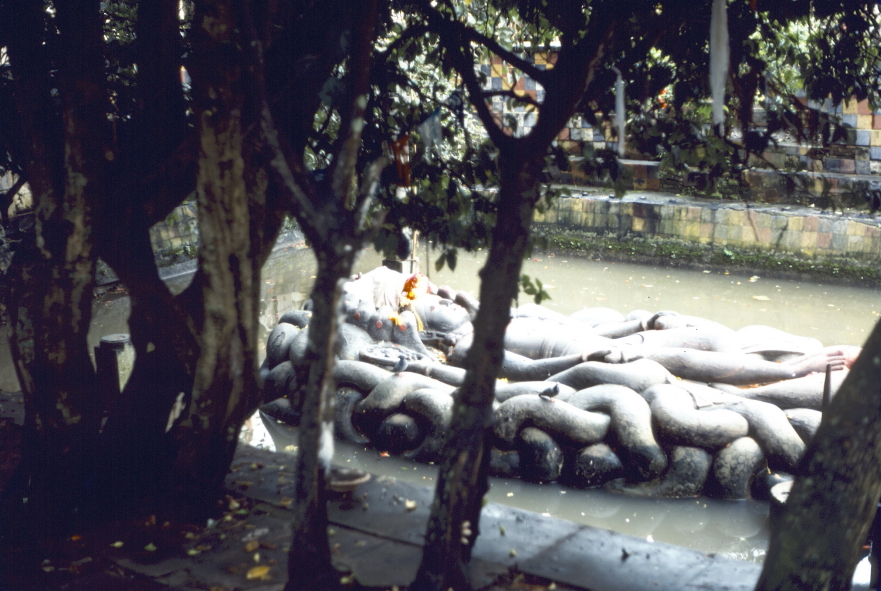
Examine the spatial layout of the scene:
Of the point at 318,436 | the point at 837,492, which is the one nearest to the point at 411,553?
the point at 318,436

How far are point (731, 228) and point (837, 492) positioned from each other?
12.0 meters

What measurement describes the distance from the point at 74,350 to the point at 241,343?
78 centimetres

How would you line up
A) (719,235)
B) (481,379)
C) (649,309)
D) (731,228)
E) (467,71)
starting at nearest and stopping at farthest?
(481,379) < (467,71) < (649,309) < (731,228) < (719,235)

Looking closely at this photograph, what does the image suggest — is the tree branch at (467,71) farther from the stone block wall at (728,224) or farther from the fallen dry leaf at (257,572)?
the stone block wall at (728,224)

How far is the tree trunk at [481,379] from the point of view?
8.80 feet

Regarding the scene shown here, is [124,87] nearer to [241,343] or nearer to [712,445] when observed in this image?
[241,343]

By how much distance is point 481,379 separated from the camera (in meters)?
2.68

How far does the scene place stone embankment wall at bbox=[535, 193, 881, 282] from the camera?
1248 cm

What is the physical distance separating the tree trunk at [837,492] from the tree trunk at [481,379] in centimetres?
100

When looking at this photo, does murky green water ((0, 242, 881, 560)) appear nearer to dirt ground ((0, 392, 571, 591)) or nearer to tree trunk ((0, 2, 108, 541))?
dirt ground ((0, 392, 571, 591))

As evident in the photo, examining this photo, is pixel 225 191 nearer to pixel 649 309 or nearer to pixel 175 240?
pixel 649 309

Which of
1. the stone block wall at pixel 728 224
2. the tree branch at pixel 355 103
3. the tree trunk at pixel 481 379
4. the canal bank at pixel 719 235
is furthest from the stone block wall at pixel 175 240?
the tree trunk at pixel 481 379

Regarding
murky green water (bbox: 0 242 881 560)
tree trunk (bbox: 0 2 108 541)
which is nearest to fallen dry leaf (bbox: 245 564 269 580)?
tree trunk (bbox: 0 2 108 541)

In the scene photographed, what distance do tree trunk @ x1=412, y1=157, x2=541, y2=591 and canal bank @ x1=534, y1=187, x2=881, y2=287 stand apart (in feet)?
32.9
